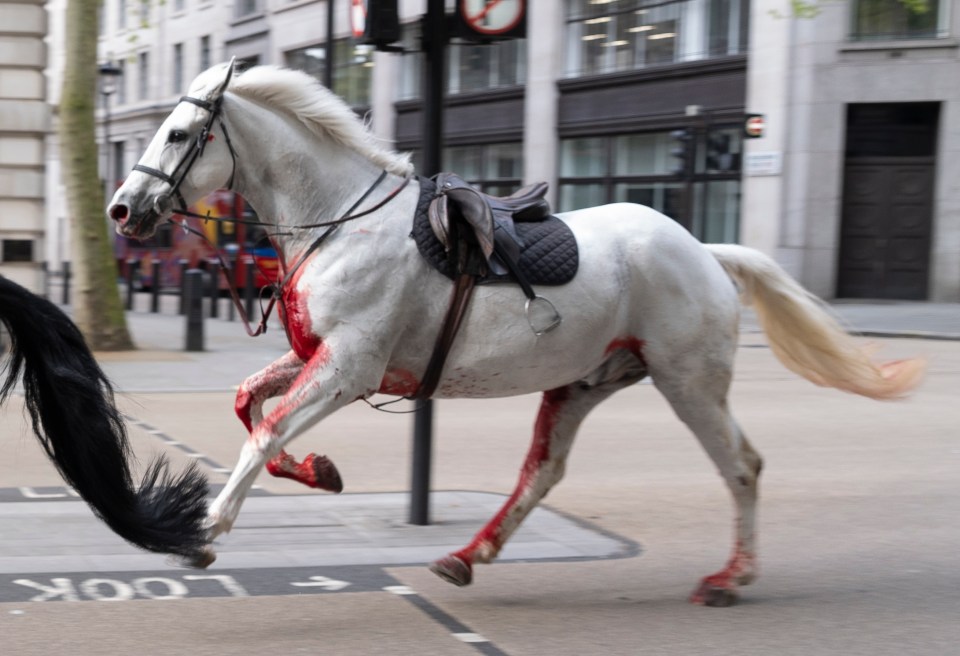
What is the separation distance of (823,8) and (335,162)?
72.3 ft

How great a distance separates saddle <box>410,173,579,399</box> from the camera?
513cm

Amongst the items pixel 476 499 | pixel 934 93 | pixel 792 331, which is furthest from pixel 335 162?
pixel 934 93

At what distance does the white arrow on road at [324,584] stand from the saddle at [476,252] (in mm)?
916

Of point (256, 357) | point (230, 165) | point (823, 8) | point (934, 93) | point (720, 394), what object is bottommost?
point (256, 357)

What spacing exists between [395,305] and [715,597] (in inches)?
69.7

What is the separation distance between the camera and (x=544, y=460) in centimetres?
578

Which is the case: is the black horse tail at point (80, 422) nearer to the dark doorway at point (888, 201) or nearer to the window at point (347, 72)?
the dark doorway at point (888, 201)

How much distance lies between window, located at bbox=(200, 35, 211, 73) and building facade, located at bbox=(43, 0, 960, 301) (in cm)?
1901

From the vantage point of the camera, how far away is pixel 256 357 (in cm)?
1667

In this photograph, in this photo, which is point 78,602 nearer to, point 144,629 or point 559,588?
point 144,629

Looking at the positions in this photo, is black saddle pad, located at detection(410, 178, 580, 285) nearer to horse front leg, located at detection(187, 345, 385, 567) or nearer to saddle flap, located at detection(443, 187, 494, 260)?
saddle flap, located at detection(443, 187, 494, 260)

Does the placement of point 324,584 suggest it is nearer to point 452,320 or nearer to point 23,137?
point 452,320

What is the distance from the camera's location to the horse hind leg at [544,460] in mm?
5590

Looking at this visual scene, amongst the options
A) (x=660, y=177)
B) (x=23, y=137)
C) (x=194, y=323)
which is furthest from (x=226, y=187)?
(x=660, y=177)
